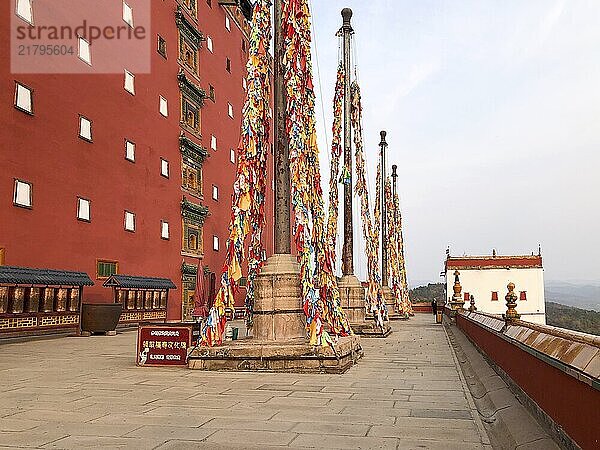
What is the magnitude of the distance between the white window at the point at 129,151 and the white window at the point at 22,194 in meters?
6.05

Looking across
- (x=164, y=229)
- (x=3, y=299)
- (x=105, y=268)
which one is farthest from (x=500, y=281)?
(x=3, y=299)

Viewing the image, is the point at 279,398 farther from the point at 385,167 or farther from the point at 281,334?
the point at 385,167

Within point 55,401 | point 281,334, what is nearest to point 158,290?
point 281,334

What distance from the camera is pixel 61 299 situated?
18000 mm

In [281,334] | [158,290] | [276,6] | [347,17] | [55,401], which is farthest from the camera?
[158,290]

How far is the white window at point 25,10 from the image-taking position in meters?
17.2

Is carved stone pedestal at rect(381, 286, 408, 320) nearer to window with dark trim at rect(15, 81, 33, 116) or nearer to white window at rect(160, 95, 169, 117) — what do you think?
white window at rect(160, 95, 169, 117)

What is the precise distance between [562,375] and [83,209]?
719 inches

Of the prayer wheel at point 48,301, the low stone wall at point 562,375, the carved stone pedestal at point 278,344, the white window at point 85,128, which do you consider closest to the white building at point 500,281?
the white window at point 85,128

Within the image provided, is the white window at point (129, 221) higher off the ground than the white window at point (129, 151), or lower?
lower

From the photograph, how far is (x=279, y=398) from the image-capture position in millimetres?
7137

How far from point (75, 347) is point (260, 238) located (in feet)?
19.7

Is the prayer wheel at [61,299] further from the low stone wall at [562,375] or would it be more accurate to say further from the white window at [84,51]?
the low stone wall at [562,375]

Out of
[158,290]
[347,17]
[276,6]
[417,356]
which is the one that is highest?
[347,17]
